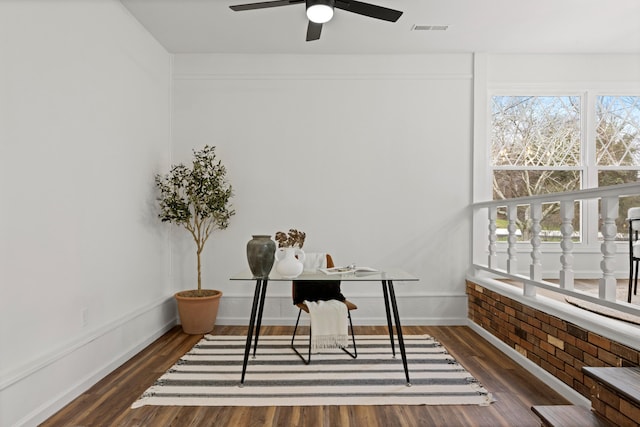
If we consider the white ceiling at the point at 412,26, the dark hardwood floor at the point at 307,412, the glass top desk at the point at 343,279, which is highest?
the white ceiling at the point at 412,26

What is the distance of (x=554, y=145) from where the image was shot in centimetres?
443

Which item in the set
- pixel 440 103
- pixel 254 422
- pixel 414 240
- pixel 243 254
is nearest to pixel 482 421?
pixel 254 422

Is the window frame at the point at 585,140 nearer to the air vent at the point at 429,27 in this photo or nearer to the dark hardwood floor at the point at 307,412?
the air vent at the point at 429,27

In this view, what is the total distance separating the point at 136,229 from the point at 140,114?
41.6 inches

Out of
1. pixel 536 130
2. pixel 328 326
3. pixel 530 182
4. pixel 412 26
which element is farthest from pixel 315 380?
pixel 536 130

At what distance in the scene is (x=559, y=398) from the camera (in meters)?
2.52

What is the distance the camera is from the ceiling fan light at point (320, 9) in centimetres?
253

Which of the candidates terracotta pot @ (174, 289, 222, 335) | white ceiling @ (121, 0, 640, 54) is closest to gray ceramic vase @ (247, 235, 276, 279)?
terracotta pot @ (174, 289, 222, 335)

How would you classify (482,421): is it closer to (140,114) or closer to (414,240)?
(414,240)

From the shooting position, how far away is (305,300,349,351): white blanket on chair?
2.90 meters

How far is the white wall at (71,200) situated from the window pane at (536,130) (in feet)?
12.3

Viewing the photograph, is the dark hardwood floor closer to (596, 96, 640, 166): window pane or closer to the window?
the window

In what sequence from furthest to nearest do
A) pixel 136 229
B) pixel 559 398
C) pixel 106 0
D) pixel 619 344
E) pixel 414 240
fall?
pixel 414 240 → pixel 136 229 → pixel 106 0 → pixel 559 398 → pixel 619 344

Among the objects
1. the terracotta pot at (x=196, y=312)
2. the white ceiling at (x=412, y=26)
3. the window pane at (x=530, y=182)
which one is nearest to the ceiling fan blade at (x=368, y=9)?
the white ceiling at (x=412, y=26)
